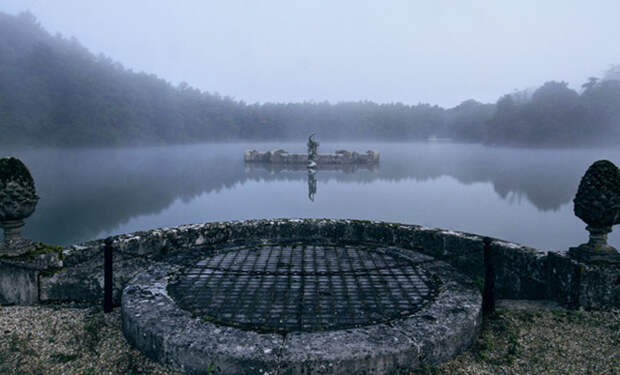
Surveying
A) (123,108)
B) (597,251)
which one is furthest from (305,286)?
(123,108)

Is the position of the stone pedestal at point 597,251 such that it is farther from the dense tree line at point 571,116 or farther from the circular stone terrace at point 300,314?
the dense tree line at point 571,116

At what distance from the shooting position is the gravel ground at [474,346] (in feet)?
12.5

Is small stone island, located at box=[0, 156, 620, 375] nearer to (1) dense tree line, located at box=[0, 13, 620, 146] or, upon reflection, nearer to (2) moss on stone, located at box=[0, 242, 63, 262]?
(2) moss on stone, located at box=[0, 242, 63, 262]

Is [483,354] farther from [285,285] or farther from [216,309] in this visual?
[216,309]

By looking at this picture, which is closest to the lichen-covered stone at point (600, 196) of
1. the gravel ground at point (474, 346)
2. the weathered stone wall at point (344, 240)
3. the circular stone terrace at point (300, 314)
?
the weathered stone wall at point (344, 240)

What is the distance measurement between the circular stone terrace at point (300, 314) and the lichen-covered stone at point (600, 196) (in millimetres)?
1568

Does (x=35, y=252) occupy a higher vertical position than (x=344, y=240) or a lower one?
higher

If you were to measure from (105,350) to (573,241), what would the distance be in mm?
16965

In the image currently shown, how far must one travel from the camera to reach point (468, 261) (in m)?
6.32

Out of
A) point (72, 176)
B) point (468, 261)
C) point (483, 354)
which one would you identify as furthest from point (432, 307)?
point (72, 176)

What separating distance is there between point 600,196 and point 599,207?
0.41 feet

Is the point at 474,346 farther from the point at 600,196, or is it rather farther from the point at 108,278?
the point at 108,278

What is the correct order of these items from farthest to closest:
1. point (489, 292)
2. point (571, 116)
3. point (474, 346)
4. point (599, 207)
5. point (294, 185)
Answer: point (571, 116), point (294, 185), point (489, 292), point (599, 207), point (474, 346)

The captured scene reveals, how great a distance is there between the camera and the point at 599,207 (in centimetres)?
465
